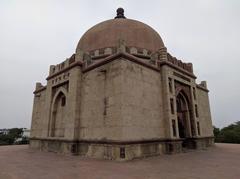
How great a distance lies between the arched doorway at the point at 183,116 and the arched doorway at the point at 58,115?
1112 centimetres

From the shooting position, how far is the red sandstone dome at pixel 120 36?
16.9 metres

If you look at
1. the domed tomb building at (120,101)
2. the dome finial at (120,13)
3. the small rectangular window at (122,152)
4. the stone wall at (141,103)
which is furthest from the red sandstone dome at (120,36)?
the small rectangular window at (122,152)

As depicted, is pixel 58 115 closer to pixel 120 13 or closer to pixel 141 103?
pixel 141 103

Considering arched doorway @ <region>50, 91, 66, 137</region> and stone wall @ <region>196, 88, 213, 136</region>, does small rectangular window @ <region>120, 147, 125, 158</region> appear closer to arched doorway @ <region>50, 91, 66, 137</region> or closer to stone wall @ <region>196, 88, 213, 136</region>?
arched doorway @ <region>50, 91, 66, 137</region>

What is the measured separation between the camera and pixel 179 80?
15.8 m

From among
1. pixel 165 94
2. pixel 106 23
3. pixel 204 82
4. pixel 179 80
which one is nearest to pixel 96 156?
pixel 165 94

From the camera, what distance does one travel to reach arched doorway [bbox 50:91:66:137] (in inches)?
617

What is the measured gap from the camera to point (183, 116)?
17125mm

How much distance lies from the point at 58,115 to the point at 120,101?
831 cm

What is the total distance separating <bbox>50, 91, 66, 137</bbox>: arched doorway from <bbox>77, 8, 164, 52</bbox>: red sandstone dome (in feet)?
18.3

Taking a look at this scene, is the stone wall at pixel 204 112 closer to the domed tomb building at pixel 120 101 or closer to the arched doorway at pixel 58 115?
the domed tomb building at pixel 120 101

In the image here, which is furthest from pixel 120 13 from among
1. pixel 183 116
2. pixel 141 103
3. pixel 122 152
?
pixel 122 152

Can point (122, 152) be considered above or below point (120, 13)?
below

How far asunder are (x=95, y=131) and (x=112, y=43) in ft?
29.0
